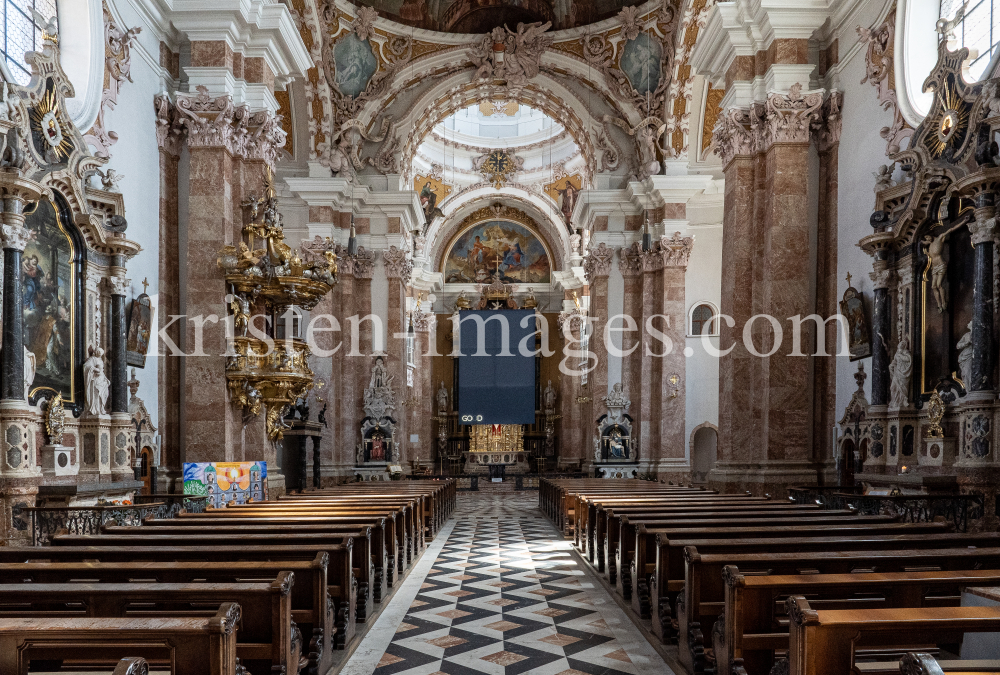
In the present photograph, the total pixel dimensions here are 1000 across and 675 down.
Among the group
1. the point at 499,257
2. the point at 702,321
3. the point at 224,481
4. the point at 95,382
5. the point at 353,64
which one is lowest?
the point at 224,481

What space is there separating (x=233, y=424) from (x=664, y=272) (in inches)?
446

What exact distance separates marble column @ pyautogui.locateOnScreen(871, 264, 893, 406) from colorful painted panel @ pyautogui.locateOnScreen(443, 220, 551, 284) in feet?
80.1

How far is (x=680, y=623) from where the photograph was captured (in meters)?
4.76

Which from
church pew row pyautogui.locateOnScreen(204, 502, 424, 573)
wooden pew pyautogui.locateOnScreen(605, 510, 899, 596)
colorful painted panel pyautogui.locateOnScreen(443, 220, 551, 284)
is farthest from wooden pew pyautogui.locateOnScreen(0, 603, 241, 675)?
colorful painted panel pyautogui.locateOnScreen(443, 220, 551, 284)

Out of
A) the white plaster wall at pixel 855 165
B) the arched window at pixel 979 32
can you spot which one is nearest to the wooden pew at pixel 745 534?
the white plaster wall at pixel 855 165

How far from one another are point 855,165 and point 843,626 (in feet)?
29.7

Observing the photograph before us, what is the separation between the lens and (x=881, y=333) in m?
9.39

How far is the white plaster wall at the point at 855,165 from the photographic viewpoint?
397 inches

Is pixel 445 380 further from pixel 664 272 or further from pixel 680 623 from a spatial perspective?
pixel 680 623

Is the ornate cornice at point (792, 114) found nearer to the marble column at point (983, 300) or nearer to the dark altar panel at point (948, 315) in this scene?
the dark altar panel at point (948, 315)

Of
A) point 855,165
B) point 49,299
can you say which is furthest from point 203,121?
point 855,165

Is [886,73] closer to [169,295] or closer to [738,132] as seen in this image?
[738,132]

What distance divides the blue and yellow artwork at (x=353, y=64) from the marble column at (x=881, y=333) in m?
14.1

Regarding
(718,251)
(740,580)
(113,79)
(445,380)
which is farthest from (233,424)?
(445,380)
